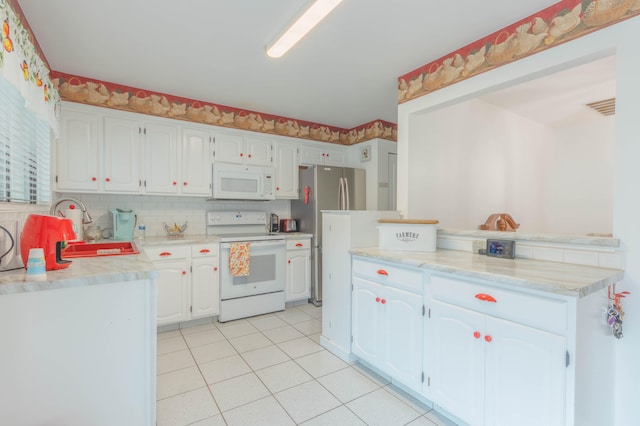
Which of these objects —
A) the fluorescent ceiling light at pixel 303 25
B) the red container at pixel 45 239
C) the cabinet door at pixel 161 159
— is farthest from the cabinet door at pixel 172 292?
the fluorescent ceiling light at pixel 303 25

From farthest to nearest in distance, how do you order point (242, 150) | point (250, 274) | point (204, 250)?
point (242, 150) → point (250, 274) → point (204, 250)

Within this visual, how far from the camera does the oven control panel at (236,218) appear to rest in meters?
3.64

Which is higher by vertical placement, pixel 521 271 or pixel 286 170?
pixel 286 170

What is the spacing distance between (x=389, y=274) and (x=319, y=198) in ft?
6.35

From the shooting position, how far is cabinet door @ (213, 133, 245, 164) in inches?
137

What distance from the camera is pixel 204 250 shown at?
10.2 feet

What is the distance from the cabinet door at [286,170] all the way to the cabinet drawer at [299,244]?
64cm

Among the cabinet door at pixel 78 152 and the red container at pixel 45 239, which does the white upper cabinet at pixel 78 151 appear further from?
the red container at pixel 45 239

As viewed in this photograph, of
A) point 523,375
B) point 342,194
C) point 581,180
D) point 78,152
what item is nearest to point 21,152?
point 78,152

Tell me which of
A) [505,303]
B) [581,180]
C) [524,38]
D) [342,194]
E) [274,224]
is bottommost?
[505,303]

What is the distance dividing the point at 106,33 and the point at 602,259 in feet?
11.0

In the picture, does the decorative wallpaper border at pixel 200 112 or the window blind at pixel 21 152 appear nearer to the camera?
the window blind at pixel 21 152

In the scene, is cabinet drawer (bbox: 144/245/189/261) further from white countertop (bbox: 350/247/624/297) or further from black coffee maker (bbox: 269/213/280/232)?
white countertop (bbox: 350/247/624/297)

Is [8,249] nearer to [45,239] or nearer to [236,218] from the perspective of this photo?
[45,239]
